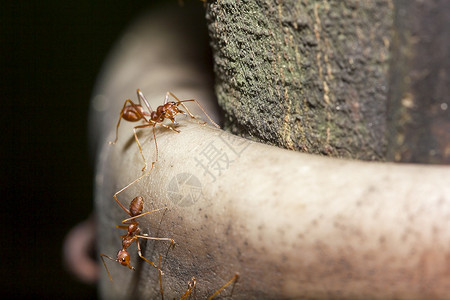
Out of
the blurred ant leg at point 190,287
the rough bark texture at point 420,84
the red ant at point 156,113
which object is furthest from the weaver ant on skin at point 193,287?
the rough bark texture at point 420,84

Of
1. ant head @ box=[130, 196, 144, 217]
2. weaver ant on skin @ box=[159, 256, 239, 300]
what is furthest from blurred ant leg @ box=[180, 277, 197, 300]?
ant head @ box=[130, 196, 144, 217]

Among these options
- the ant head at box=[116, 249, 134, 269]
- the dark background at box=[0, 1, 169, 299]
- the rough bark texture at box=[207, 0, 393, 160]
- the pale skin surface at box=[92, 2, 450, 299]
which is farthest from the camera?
the dark background at box=[0, 1, 169, 299]

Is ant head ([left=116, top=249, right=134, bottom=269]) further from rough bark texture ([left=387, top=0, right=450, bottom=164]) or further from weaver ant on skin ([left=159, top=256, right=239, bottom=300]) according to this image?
rough bark texture ([left=387, top=0, right=450, bottom=164])

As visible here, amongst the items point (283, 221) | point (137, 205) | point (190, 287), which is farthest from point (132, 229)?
point (283, 221)

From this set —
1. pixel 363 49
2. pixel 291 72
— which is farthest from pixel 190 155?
pixel 363 49

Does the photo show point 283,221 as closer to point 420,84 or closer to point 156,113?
point 420,84
